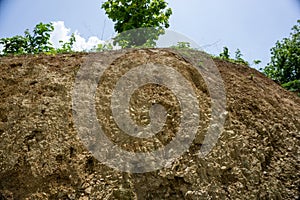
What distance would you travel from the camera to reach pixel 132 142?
456 cm

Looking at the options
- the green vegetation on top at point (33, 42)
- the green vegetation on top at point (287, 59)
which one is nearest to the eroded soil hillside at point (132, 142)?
the green vegetation on top at point (33, 42)

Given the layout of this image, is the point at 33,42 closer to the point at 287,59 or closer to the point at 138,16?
the point at 138,16

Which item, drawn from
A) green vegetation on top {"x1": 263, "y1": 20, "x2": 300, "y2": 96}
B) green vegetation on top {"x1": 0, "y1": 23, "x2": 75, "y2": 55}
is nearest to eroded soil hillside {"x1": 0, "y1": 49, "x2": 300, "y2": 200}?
green vegetation on top {"x1": 0, "y1": 23, "x2": 75, "y2": 55}

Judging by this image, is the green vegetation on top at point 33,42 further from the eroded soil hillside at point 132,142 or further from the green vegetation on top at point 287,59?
the green vegetation on top at point 287,59

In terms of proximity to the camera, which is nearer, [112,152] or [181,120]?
[112,152]

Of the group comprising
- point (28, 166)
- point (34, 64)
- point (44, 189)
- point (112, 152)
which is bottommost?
point (44, 189)

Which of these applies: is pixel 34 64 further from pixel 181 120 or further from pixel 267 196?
pixel 267 196

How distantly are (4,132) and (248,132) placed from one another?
375 centimetres

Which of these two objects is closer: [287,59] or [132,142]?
[132,142]

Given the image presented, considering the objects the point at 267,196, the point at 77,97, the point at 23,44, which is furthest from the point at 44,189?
the point at 23,44

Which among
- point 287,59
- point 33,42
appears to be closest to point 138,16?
point 33,42

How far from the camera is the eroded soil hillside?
13.5ft

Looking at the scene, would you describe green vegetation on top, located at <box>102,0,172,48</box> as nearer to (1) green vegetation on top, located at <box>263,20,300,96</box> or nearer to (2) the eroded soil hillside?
(2) the eroded soil hillside

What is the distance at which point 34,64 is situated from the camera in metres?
5.61
